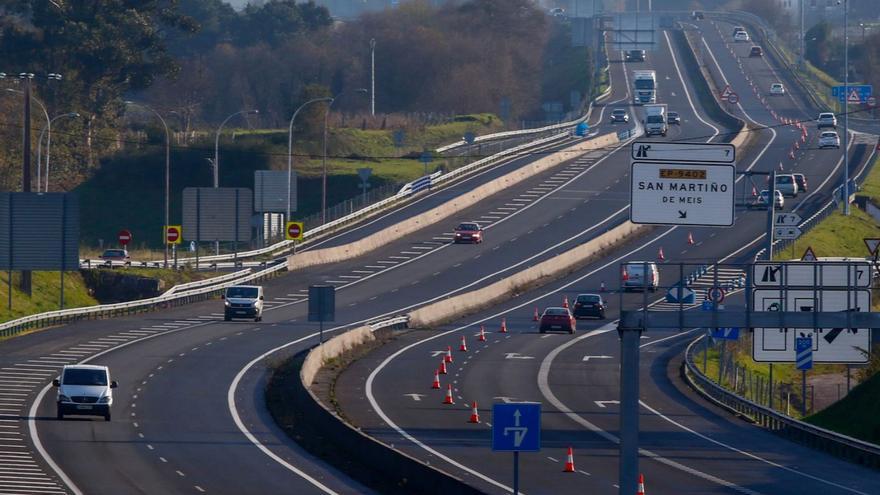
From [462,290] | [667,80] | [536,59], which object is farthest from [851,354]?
[536,59]

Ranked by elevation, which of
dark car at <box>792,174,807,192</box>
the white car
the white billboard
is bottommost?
the white billboard

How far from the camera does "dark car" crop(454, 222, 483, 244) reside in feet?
274

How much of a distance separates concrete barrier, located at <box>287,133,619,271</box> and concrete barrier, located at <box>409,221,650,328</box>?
10094 mm

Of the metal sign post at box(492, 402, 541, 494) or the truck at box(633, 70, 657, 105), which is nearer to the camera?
the metal sign post at box(492, 402, 541, 494)

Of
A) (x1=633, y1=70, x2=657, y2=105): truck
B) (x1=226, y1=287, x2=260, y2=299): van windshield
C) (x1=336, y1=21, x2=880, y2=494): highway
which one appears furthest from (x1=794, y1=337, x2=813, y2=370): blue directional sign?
(x1=633, y1=70, x2=657, y2=105): truck

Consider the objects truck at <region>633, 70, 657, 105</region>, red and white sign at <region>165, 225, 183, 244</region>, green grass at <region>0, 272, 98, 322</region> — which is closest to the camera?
green grass at <region>0, 272, 98, 322</region>

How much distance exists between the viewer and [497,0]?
19900 cm

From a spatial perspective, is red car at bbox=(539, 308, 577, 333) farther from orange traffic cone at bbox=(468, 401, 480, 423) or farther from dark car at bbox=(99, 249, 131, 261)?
dark car at bbox=(99, 249, 131, 261)

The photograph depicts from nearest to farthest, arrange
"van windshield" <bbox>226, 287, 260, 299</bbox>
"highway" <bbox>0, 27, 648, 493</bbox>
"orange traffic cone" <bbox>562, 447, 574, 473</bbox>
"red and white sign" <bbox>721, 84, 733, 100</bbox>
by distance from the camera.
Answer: "highway" <bbox>0, 27, 648, 493</bbox> < "orange traffic cone" <bbox>562, 447, 574, 473</bbox> < "van windshield" <bbox>226, 287, 260, 299</bbox> < "red and white sign" <bbox>721, 84, 733, 100</bbox>

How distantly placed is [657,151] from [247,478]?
1216cm

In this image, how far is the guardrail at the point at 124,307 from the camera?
57059 millimetres

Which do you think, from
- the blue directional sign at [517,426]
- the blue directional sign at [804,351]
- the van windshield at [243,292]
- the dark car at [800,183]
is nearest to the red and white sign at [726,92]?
the dark car at [800,183]

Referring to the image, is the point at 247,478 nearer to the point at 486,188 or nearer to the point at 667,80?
the point at 486,188

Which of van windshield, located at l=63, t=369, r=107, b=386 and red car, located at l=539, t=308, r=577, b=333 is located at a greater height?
van windshield, located at l=63, t=369, r=107, b=386
